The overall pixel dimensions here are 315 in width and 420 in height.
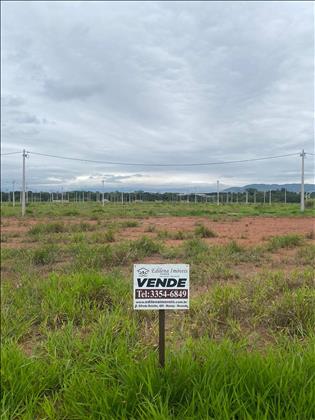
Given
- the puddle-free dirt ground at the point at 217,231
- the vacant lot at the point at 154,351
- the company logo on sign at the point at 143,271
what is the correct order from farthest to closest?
the puddle-free dirt ground at the point at 217,231
the company logo on sign at the point at 143,271
the vacant lot at the point at 154,351

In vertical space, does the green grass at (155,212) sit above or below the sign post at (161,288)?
below

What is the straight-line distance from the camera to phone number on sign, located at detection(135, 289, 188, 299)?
96.7 inches

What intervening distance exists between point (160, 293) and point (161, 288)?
0.04 m

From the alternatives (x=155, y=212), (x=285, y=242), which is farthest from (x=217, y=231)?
(x=155, y=212)

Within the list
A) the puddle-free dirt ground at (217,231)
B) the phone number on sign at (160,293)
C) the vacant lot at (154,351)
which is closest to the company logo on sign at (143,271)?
the phone number on sign at (160,293)

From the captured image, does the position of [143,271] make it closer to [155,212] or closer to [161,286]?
[161,286]

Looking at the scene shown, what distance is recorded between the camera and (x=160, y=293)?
8.07ft

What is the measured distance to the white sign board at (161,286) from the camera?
2.44 meters

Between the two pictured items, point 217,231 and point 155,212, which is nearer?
point 217,231

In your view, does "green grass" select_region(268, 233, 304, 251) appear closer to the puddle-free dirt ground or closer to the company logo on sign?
the puddle-free dirt ground

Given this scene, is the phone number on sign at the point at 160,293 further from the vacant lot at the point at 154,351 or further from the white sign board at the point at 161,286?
the vacant lot at the point at 154,351

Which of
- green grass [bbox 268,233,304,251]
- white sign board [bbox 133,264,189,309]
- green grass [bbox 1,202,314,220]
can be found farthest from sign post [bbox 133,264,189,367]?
green grass [bbox 1,202,314,220]

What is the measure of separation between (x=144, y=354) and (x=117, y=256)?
412cm

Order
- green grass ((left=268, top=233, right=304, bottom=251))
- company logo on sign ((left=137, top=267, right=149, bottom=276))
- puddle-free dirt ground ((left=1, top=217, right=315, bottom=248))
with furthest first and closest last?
puddle-free dirt ground ((left=1, top=217, right=315, bottom=248)), green grass ((left=268, top=233, right=304, bottom=251)), company logo on sign ((left=137, top=267, right=149, bottom=276))
